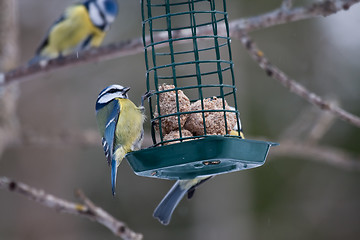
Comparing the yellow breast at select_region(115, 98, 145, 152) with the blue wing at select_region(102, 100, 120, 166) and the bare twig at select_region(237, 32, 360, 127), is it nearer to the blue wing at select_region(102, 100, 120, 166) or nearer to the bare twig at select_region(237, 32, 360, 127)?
the blue wing at select_region(102, 100, 120, 166)

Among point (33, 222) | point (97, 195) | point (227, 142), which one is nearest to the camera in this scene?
point (227, 142)

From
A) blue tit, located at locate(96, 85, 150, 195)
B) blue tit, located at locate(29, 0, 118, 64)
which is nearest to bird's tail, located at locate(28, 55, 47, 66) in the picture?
blue tit, located at locate(29, 0, 118, 64)

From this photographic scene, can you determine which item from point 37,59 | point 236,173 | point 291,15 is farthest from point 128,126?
point 236,173

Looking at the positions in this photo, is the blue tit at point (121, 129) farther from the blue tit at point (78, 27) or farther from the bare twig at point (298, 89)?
the blue tit at point (78, 27)

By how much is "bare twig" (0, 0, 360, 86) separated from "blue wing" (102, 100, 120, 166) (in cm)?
67

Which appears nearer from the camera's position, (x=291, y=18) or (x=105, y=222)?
(x=105, y=222)

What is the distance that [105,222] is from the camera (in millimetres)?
3314

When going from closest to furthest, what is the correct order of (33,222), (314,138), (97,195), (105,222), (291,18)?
1. (105,222)
2. (291,18)
3. (314,138)
4. (33,222)
5. (97,195)

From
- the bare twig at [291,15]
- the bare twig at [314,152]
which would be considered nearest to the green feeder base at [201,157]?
the bare twig at [291,15]

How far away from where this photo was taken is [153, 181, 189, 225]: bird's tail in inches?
146

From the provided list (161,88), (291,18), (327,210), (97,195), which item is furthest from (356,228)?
(161,88)

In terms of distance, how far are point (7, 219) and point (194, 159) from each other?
6570mm

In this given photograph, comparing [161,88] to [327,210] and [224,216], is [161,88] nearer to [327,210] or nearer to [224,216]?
[224,216]

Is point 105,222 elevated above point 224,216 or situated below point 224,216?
above
